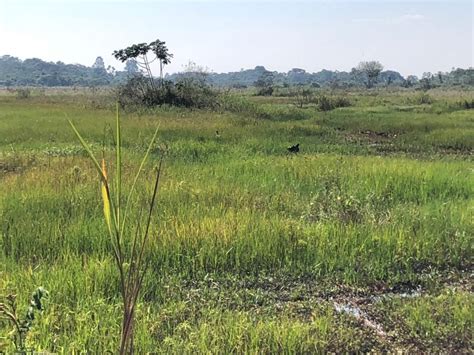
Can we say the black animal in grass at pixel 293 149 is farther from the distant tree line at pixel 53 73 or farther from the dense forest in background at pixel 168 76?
the distant tree line at pixel 53 73

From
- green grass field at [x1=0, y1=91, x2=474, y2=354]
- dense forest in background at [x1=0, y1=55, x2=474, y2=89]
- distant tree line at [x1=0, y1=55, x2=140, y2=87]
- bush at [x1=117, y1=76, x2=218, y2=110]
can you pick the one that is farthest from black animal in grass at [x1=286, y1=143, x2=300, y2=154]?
distant tree line at [x1=0, y1=55, x2=140, y2=87]

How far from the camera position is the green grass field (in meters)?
3.37

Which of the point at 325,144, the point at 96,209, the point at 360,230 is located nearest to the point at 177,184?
the point at 96,209

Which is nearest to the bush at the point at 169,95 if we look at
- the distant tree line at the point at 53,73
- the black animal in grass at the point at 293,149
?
the black animal in grass at the point at 293,149

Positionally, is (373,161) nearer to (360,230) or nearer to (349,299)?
(360,230)

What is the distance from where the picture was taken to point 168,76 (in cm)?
10175

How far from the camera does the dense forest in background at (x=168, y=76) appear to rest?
82375 mm

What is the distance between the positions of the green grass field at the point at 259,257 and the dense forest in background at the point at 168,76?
36148 mm

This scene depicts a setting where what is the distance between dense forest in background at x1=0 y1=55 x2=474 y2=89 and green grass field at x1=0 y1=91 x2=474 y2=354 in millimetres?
36148

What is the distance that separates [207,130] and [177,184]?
675cm

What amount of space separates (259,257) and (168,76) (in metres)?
101

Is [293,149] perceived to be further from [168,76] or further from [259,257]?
[168,76]

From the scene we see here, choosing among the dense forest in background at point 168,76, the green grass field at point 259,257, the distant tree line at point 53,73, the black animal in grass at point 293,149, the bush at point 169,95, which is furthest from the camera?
the distant tree line at point 53,73

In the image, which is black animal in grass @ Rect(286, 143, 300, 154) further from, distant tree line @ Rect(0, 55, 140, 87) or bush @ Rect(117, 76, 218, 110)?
distant tree line @ Rect(0, 55, 140, 87)
